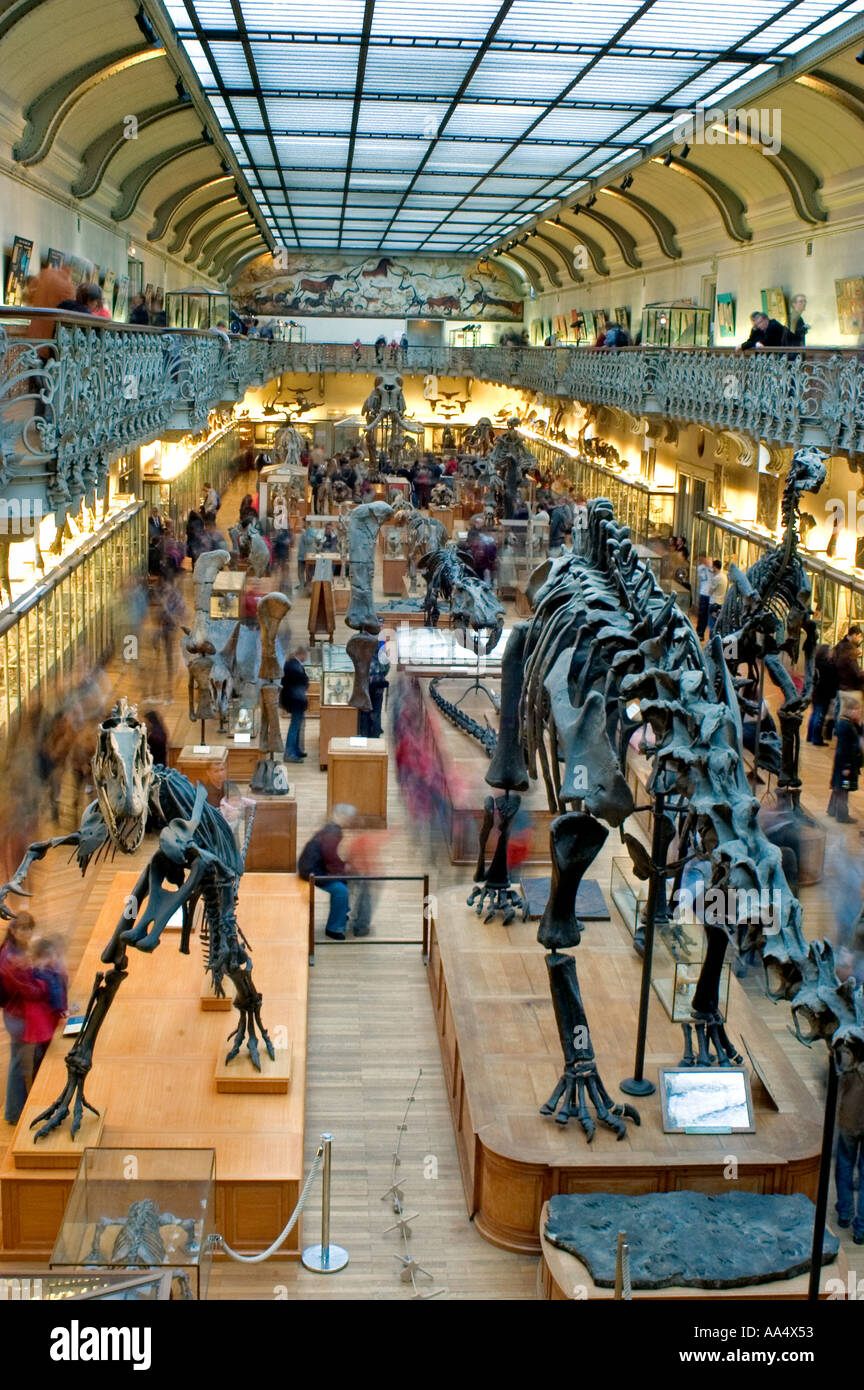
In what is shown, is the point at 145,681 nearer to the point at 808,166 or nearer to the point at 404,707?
the point at 404,707

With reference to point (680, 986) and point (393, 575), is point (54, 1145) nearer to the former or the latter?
point (680, 986)

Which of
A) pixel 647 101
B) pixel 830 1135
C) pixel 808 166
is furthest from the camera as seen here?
pixel 647 101

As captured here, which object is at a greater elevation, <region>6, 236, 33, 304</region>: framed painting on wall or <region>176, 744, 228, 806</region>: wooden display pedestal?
<region>6, 236, 33, 304</region>: framed painting on wall

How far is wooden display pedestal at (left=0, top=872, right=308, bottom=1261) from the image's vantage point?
645 centimetres

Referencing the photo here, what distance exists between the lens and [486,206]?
3456cm

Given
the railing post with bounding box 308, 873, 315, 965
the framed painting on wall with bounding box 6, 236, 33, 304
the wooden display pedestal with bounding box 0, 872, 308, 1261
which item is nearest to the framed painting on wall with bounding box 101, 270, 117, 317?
the framed painting on wall with bounding box 6, 236, 33, 304

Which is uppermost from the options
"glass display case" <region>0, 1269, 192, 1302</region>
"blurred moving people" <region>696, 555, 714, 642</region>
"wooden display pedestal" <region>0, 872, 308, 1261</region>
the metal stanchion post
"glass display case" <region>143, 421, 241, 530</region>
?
"glass display case" <region>143, 421, 241, 530</region>

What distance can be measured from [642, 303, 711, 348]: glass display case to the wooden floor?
53.5 feet

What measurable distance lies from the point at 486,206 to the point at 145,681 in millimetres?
22680

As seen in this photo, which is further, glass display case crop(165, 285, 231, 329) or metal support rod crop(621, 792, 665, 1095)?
glass display case crop(165, 285, 231, 329)

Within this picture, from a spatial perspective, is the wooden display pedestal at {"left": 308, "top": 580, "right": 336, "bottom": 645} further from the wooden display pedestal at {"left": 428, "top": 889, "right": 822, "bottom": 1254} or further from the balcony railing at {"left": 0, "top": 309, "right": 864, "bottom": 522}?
the wooden display pedestal at {"left": 428, "top": 889, "right": 822, "bottom": 1254}

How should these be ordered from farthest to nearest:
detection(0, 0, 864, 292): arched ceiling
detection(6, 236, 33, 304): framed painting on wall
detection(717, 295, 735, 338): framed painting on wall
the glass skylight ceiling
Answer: detection(717, 295, 735, 338): framed painting on wall < the glass skylight ceiling < detection(0, 0, 864, 292): arched ceiling < detection(6, 236, 33, 304): framed painting on wall

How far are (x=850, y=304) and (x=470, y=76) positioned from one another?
6.26 metres
